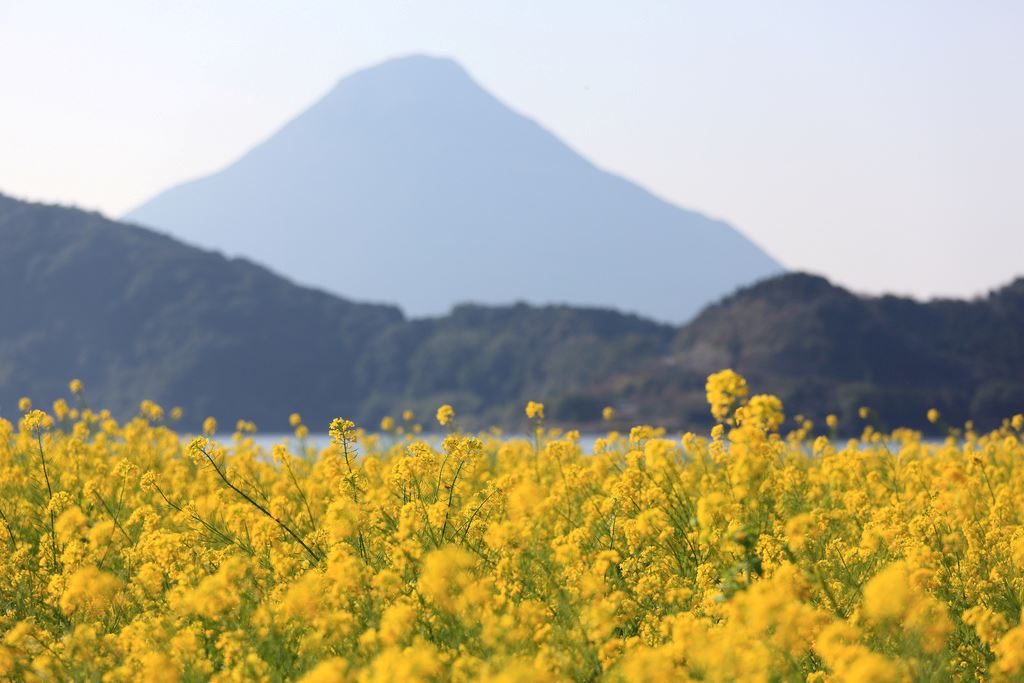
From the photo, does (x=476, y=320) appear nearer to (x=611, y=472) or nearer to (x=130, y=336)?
(x=130, y=336)

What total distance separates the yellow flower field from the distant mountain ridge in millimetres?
56753

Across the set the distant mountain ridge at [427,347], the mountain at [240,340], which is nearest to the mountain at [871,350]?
the distant mountain ridge at [427,347]

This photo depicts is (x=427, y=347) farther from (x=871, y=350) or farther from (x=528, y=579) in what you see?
(x=528, y=579)

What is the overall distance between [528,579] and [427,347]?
8364 centimetres

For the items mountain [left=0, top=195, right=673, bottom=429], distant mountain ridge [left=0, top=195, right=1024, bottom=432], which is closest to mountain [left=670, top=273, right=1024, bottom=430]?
distant mountain ridge [left=0, top=195, right=1024, bottom=432]

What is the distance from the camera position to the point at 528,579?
5.43 m

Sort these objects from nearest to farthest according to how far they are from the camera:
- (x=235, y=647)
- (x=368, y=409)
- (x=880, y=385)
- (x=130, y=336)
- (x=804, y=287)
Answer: (x=235, y=647) → (x=880, y=385) → (x=804, y=287) → (x=368, y=409) → (x=130, y=336)

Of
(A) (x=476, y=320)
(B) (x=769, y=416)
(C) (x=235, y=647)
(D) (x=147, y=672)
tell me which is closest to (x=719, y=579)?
(B) (x=769, y=416)

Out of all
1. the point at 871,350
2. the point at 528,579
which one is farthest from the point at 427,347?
the point at 528,579

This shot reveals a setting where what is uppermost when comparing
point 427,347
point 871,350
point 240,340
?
point 240,340

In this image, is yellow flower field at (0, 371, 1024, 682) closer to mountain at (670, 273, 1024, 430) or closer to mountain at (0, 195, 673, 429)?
mountain at (670, 273, 1024, 430)

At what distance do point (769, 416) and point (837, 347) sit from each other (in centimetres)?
6909

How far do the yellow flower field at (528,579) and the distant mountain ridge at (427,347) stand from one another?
56753 millimetres

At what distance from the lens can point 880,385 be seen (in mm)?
69375
